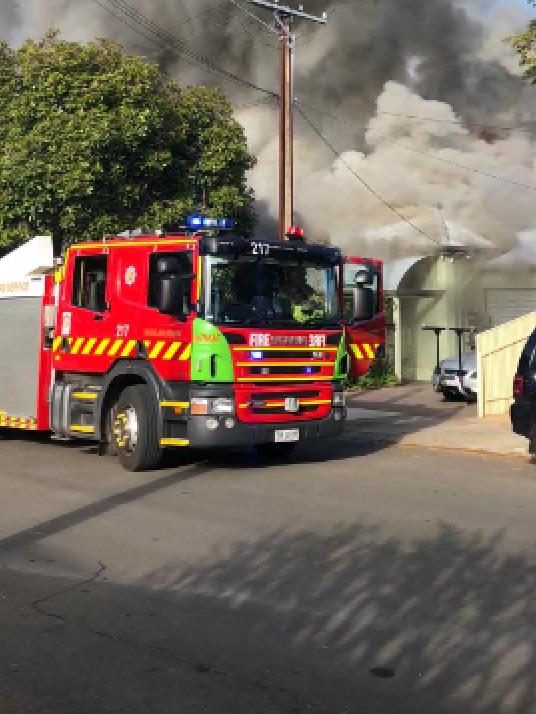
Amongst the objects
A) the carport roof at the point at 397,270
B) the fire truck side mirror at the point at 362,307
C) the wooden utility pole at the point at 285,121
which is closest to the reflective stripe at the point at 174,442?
the fire truck side mirror at the point at 362,307

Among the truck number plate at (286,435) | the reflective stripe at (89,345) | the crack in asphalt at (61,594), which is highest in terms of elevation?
the reflective stripe at (89,345)

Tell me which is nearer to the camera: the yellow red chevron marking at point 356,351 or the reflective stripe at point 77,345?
the reflective stripe at point 77,345

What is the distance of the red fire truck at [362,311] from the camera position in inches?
383

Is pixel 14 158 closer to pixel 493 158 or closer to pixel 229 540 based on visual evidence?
pixel 229 540

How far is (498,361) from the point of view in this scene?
560 inches

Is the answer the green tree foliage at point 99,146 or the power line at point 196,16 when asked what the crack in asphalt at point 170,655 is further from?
the power line at point 196,16

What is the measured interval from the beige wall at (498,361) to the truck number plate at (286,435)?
5742 mm

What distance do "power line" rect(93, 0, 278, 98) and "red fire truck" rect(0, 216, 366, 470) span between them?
59.4ft

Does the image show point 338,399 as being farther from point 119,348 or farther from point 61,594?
point 61,594

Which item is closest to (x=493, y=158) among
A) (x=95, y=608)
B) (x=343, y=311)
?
(x=343, y=311)

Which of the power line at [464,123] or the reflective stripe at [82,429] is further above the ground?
the power line at [464,123]

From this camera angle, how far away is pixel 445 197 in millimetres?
24234

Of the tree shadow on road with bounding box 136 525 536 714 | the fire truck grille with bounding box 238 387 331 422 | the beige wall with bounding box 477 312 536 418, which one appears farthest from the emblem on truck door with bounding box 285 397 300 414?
the beige wall with bounding box 477 312 536 418

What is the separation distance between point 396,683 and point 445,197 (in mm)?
21903
